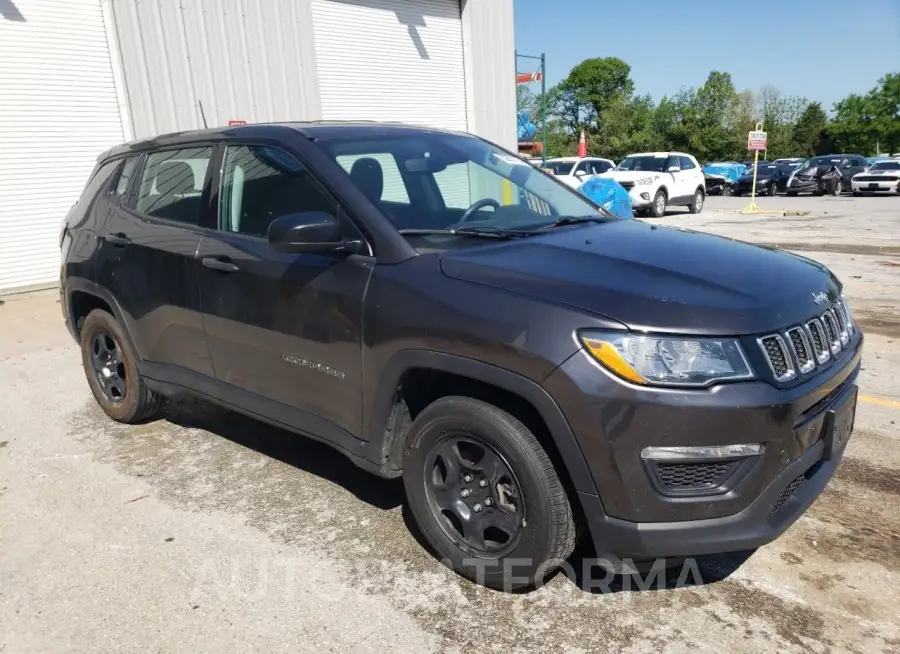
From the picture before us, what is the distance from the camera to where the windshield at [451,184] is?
3.18 m

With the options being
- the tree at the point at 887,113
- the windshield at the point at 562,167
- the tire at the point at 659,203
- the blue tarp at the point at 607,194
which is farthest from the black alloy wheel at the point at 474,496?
the tree at the point at 887,113

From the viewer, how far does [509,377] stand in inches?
95.3

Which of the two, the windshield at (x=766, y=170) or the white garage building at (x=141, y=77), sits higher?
the white garage building at (x=141, y=77)

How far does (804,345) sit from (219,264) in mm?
2573

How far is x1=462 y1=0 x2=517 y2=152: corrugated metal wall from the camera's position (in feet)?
48.6

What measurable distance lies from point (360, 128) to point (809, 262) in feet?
7.15

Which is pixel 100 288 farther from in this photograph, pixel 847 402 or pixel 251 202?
pixel 847 402

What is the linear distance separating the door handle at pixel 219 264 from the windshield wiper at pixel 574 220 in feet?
4.82

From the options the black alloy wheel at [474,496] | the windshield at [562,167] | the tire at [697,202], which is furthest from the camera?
the tire at [697,202]

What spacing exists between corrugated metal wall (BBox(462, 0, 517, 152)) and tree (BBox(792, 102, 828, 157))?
51191 mm

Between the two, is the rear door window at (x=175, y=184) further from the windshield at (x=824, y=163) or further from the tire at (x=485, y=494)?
the windshield at (x=824, y=163)

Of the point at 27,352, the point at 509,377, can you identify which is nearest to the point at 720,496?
the point at 509,377

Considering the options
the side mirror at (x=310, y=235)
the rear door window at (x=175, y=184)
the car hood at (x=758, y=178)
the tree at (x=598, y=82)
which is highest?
the tree at (x=598, y=82)

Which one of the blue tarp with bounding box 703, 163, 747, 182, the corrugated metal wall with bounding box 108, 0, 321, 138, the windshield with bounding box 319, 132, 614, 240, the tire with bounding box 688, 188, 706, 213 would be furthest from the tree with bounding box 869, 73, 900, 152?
the windshield with bounding box 319, 132, 614, 240
